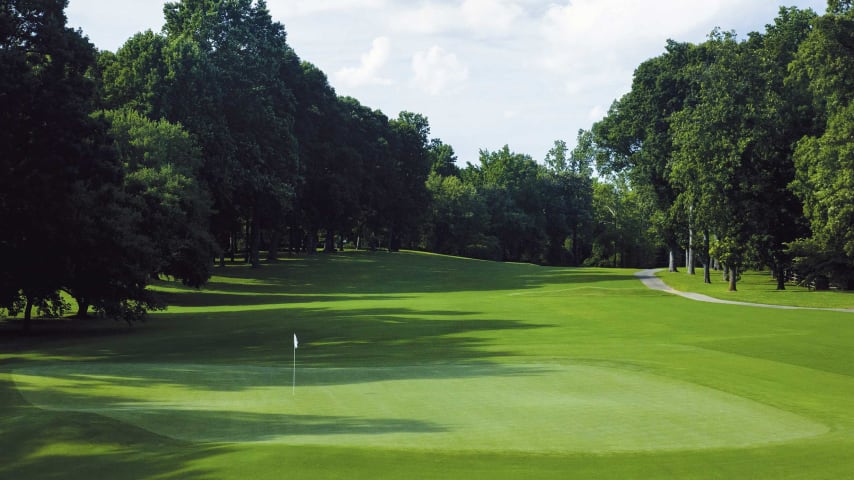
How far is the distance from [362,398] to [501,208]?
113m

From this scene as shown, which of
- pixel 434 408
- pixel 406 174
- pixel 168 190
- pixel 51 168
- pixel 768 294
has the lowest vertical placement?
pixel 434 408

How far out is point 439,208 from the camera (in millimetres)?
120812

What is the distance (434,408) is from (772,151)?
4871 centimetres

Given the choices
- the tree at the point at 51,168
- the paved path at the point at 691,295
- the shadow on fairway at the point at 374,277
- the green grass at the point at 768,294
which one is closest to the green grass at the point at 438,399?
the tree at the point at 51,168

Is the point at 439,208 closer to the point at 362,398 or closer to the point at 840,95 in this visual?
the point at 840,95

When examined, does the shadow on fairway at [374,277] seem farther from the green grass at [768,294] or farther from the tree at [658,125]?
the green grass at [768,294]

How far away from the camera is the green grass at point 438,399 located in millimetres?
10320

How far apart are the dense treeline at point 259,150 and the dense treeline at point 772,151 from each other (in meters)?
0.14

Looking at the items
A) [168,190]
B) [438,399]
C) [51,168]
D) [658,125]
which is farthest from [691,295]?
[438,399]

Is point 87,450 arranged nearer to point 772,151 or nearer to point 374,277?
point 772,151

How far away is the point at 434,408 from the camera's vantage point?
1395 cm

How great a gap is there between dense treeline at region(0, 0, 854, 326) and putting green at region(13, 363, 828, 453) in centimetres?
1375

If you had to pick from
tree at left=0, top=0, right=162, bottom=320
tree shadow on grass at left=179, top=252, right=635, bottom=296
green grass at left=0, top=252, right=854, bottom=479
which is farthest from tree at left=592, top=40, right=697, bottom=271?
tree at left=0, top=0, right=162, bottom=320

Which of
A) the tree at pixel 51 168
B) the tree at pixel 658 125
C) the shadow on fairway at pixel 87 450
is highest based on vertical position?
the tree at pixel 658 125
